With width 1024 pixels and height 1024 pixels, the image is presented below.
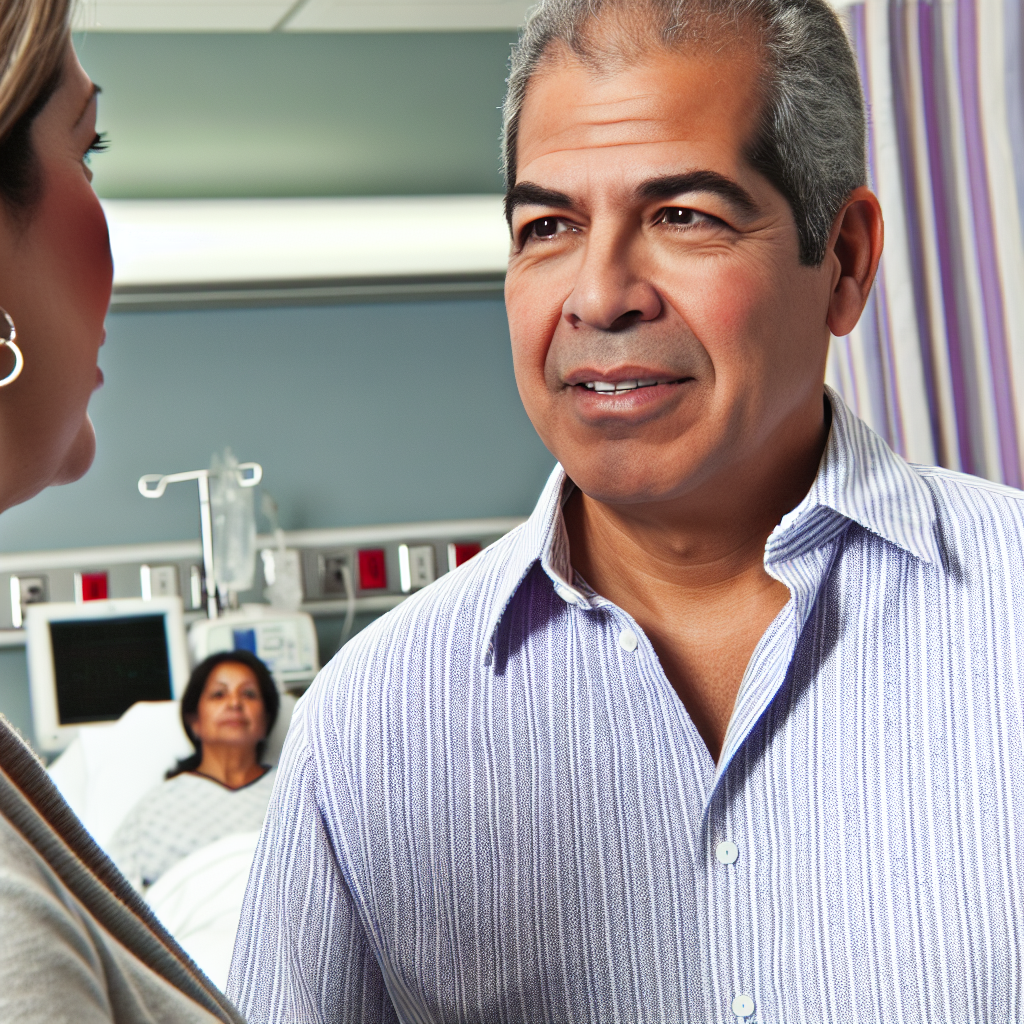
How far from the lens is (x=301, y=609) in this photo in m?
3.77

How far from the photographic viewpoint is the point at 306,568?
12.4 ft

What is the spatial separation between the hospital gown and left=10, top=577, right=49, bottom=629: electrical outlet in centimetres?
77

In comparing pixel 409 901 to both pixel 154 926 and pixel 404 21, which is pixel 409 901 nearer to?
pixel 154 926

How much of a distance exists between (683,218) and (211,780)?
8.70ft

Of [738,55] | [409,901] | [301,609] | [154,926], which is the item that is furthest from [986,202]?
[301,609]

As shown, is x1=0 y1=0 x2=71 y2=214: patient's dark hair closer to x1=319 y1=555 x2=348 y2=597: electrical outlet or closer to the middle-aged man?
the middle-aged man

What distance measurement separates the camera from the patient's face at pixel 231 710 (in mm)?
3271

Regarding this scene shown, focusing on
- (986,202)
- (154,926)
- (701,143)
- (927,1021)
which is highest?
(986,202)

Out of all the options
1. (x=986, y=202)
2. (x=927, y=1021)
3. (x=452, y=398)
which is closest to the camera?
(x=927, y=1021)

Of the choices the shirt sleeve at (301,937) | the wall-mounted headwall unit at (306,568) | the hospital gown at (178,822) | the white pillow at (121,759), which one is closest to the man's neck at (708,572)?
the shirt sleeve at (301,937)

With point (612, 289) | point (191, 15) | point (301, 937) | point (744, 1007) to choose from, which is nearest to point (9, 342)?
point (612, 289)

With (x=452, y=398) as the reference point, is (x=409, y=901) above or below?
below

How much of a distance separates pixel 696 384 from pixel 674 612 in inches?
9.5

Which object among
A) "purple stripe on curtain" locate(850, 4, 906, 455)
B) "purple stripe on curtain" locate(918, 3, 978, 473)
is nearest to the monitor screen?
"purple stripe on curtain" locate(850, 4, 906, 455)
